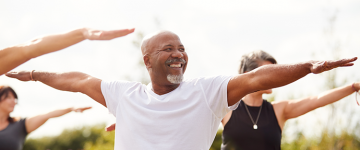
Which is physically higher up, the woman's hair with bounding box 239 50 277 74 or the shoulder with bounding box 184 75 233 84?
the shoulder with bounding box 184 75 233 84

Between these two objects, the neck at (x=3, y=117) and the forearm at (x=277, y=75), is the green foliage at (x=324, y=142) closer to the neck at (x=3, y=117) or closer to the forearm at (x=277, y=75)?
the neck at (x=3, y=117)

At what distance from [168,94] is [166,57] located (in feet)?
1.15

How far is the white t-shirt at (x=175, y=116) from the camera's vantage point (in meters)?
2.59

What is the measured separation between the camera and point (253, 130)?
3.64 meters

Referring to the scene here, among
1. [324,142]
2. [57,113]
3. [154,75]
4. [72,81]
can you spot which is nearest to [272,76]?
[154,75]

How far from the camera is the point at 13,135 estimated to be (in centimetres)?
471

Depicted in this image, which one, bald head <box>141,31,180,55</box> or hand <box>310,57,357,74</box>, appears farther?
bald head <box>141,31,180,55</box>

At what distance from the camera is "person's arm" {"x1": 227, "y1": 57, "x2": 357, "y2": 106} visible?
6.59ft

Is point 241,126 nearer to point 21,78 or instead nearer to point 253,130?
point 253,130

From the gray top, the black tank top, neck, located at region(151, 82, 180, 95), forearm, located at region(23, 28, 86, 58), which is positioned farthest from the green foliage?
forearm, located at region(23, 28, 86, 58)

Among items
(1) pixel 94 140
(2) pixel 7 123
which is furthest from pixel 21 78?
(1) pixel 94 140

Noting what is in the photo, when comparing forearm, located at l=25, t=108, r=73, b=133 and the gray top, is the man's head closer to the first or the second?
forearm, located at l=25, t=108, r=73, b=133

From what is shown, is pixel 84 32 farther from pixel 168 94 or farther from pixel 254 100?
pixel 254 100

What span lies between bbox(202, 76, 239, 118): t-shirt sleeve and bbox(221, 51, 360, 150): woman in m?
1.03
